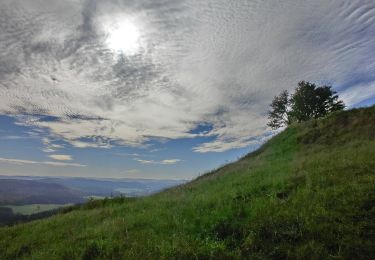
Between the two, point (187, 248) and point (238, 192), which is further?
point (238, 192)

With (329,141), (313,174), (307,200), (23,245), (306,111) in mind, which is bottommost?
(23,245)


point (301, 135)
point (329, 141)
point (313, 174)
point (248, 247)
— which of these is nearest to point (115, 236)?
point (248, 247)

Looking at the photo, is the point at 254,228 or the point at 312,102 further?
the point at 312,102

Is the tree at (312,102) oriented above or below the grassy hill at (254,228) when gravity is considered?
above

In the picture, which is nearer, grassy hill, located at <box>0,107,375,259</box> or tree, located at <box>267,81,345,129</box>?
grassy hill, located at <box>0,107,375,259</box>

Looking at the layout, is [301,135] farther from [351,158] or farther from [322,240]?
[322,240]

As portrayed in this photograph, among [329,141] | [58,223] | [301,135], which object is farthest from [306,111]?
[58,223]

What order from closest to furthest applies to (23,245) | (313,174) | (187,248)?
1. (187,248)
2. (23,245)
3. (313,174)

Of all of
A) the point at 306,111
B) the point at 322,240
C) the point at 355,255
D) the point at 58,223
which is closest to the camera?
the point at 355,255

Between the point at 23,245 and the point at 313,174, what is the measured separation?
1308cm

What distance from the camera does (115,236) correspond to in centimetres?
974

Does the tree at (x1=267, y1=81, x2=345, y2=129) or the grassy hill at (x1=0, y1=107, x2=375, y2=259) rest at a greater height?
the tree at (x1=267, y1=81, x2=345, y2=129)

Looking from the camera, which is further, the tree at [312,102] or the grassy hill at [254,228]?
the tree at [312,102]

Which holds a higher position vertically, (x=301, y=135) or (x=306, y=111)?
(x=306, y=111)
